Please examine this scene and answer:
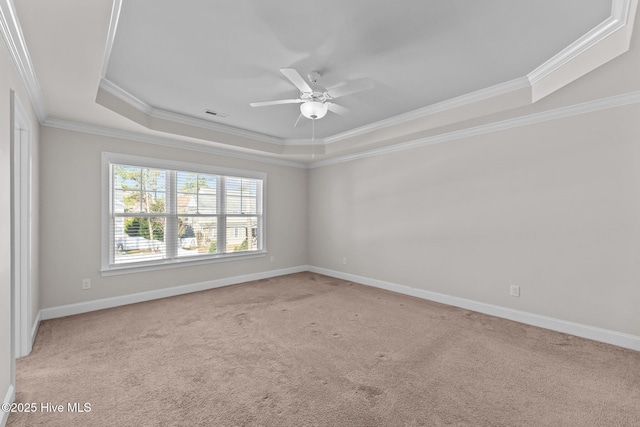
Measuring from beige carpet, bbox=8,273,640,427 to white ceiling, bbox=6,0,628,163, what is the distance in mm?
2407

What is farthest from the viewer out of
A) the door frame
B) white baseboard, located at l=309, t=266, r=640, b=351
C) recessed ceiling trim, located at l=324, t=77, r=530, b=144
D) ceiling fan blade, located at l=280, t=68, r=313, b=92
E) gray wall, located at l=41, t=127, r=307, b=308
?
gray wall, located at l=41, t=127, r=307, b=308

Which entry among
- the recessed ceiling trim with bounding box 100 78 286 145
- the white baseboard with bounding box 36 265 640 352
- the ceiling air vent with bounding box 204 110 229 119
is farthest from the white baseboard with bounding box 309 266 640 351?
the ceiling air vent with bounding box 204 110 229 119

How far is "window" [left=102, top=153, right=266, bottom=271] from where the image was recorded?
4.05m

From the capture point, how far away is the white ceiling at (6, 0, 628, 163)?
1.95 m

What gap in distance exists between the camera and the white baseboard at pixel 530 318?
286cm

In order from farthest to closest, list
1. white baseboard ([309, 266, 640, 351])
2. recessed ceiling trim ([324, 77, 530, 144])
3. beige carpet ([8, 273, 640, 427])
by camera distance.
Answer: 1. recessed ceiling trim ([324, 77, 530, 144])
2. white baseboard ([309, 266, 640, 351])
3. beige carpet ([8, 273, 640, 427])

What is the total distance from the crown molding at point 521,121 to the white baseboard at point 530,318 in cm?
222

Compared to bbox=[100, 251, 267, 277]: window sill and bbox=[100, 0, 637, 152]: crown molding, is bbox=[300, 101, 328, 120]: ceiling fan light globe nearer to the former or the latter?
bbox=[100, 0, 637, 152]: crown molding

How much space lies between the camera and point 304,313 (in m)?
3.77

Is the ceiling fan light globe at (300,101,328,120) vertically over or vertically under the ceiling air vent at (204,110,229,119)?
under

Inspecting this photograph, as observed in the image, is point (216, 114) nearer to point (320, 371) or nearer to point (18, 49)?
point (18, 49)

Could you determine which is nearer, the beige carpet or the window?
the beige carpet

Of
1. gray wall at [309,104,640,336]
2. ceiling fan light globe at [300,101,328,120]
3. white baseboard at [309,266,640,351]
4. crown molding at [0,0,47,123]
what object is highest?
crown molding at [0,0,47,123]

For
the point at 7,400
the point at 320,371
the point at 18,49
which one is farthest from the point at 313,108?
the point at 7,400
